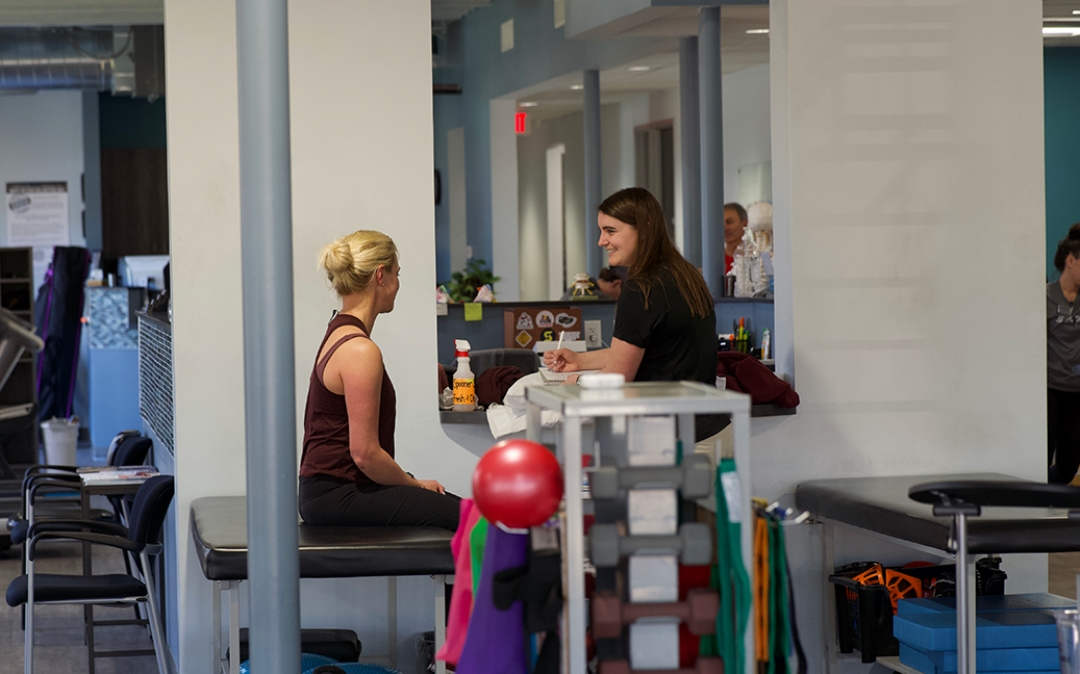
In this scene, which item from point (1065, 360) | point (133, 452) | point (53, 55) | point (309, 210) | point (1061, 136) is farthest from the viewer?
point (53, 55)

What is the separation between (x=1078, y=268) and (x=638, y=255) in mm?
3326

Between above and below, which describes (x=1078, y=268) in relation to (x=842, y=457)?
above

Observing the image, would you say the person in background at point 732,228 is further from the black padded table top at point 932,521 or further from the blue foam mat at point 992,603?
the blue foam mat at point 992,603

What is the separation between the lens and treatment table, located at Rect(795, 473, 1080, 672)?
2.88m

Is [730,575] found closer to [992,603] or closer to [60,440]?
[992,603]

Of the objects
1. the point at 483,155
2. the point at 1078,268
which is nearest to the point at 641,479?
the point at 1078,268

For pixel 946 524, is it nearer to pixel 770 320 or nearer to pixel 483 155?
pixel 770 320

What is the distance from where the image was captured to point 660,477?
7.54ft

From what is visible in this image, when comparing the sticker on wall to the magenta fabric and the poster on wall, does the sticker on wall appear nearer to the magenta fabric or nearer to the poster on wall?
the magenta fabric

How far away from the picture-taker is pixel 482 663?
237 cm

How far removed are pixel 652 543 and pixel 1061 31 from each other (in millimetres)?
A: 8589

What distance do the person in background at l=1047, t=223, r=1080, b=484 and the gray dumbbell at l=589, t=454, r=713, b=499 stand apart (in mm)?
4112

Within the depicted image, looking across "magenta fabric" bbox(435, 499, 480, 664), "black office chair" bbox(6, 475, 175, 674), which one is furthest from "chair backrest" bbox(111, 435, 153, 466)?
"magenta fabric" bbox(435, 499, 480, 664)

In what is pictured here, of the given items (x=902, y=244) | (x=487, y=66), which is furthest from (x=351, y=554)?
(x=487, y=66)
